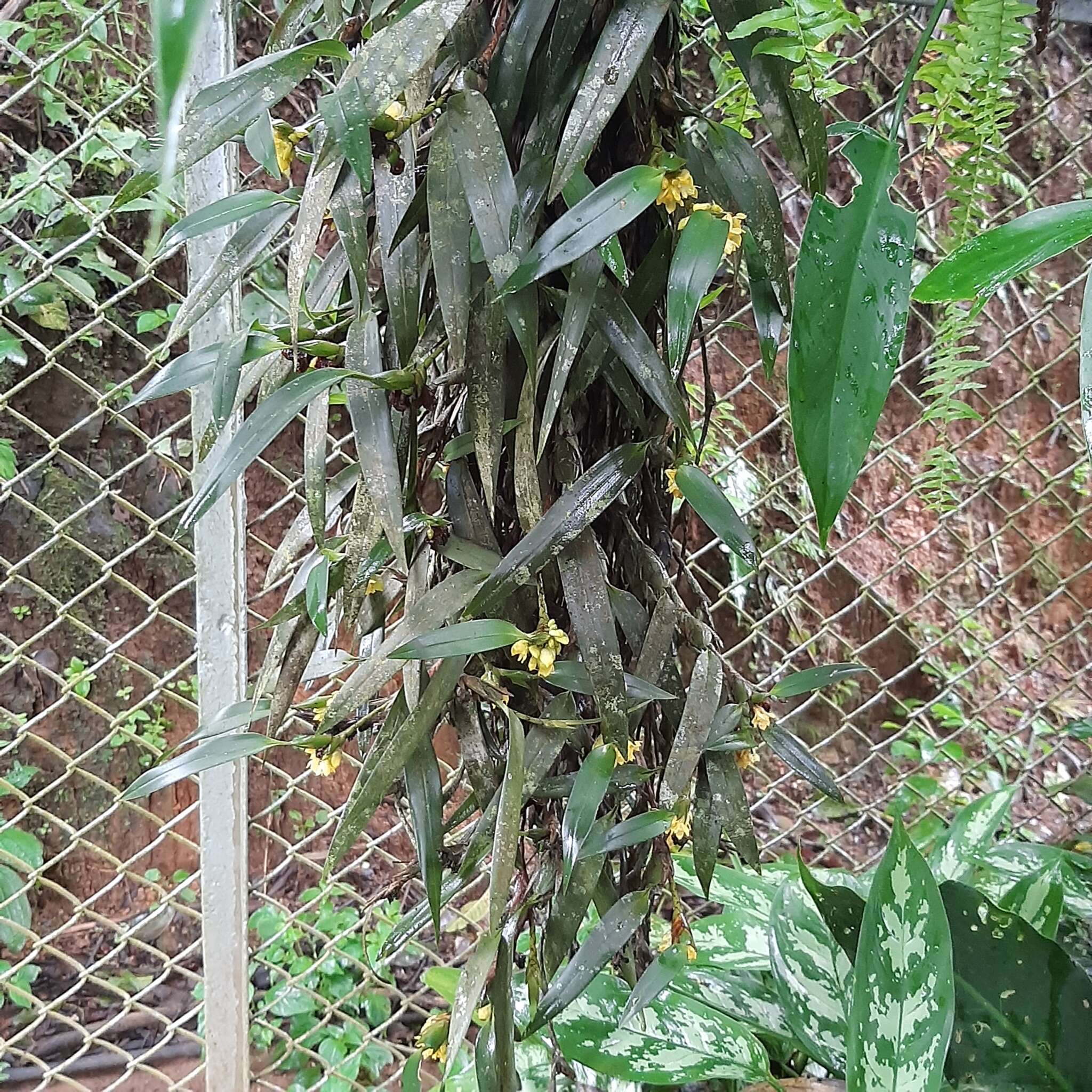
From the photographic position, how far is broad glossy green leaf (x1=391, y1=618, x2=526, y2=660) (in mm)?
387

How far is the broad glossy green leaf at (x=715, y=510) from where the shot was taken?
1.53 ft

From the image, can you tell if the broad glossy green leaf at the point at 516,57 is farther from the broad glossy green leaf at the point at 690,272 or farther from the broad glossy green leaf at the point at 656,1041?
the broad glossy green leaf at the point at 656,1041

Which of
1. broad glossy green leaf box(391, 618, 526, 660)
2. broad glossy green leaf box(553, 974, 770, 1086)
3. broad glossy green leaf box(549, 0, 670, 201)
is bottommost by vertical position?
broad glossy green leaf box(553, 974, 770, 1086)

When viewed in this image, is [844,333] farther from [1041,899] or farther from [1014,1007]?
[1041,899]

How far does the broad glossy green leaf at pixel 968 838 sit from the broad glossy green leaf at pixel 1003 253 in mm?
754

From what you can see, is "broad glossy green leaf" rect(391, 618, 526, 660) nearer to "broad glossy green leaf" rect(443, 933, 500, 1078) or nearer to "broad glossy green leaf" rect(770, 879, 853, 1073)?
"broad glossy green leaf" rect(443, 933, 500, 1078)

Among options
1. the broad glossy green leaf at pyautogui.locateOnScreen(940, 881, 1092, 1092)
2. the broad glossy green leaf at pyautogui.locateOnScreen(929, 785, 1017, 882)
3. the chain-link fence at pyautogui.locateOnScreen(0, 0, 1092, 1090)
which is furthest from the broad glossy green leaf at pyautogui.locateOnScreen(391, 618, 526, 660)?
the broad glossy green leaf at pyautogui.locateOnScreen(929, 785, 1017, 882)

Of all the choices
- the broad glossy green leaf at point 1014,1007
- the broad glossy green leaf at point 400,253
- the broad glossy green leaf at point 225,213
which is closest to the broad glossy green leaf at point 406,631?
the broad glossy green leaf at point 400,253

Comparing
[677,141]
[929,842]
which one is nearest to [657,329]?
[677,141]

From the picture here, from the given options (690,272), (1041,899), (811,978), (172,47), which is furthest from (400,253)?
(1041,899)

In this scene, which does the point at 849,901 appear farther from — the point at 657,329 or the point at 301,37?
the point at 301,37

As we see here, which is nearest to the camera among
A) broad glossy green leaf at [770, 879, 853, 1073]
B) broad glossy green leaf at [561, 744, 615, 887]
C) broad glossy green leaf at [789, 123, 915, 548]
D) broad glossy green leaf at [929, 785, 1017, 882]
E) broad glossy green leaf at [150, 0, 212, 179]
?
broad glossy green leaf at [150, 0, 212, 179]

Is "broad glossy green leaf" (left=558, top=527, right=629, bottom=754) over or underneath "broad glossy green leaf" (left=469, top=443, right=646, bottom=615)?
underneath

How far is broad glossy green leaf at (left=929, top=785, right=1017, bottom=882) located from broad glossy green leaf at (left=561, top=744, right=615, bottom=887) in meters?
0.63
